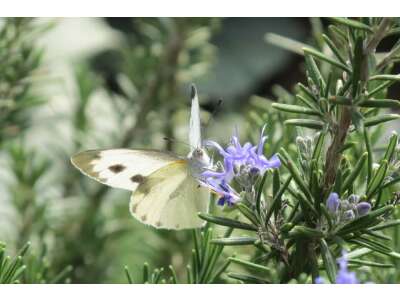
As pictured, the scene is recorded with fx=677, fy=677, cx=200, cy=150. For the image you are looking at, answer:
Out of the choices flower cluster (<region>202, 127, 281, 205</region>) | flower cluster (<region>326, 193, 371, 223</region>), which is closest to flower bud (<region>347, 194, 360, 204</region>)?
flower cluster (<region>326, 193, 371, 223</region>)

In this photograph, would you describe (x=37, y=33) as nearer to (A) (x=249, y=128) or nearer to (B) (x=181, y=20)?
(B) (x=181, y=20)

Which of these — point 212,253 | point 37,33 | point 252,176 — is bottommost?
point 212,253

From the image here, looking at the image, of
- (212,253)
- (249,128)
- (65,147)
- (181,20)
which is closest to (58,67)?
(65,147)

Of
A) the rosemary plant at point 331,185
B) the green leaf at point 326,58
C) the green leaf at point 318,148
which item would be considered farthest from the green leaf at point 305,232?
the green leaf at point 326,58

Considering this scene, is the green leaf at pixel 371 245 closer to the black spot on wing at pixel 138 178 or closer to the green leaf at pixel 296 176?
the green leaf at pixel 296 176

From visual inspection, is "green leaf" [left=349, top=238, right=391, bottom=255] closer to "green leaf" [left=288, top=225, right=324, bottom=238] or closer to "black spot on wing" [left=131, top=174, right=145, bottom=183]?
"green leaf" [left=288, top=225, right=324, bottom=238]

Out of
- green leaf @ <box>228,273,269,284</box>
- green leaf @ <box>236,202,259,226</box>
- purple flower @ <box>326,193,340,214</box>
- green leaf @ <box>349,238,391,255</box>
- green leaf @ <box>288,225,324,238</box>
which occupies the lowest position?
green leaf @ <box>228,273,269,284</box>

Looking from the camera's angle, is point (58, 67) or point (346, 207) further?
point (58, 67)

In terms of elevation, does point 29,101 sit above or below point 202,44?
below
